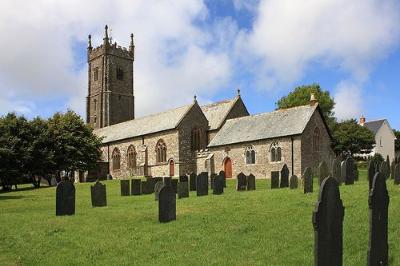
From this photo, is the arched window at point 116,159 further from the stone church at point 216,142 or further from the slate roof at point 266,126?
the slate roof at point 266,126

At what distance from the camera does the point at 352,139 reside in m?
53.1

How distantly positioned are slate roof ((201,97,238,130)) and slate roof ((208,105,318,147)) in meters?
2.24

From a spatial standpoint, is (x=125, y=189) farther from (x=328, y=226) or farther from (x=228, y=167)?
(x=228, y=167)

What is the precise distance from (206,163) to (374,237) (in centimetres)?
3479

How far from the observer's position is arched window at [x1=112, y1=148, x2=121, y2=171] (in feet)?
172

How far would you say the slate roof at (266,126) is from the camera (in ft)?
123

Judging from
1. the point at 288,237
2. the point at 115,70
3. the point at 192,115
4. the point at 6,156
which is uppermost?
the point at 115,70

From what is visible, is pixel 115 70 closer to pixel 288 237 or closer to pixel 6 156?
pixel 6 156

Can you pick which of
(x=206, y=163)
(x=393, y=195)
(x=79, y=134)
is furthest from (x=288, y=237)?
(x=79, y=134)

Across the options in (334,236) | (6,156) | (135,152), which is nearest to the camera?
(334,236)

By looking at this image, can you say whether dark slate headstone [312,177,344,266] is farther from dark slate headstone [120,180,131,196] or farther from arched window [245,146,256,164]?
arched window [245,146,256,164]

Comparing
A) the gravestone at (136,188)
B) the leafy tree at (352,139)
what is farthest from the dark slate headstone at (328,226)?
the leafy tree at (352,139)

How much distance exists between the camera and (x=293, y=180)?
69.7ft

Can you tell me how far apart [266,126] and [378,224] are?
3197 cm
